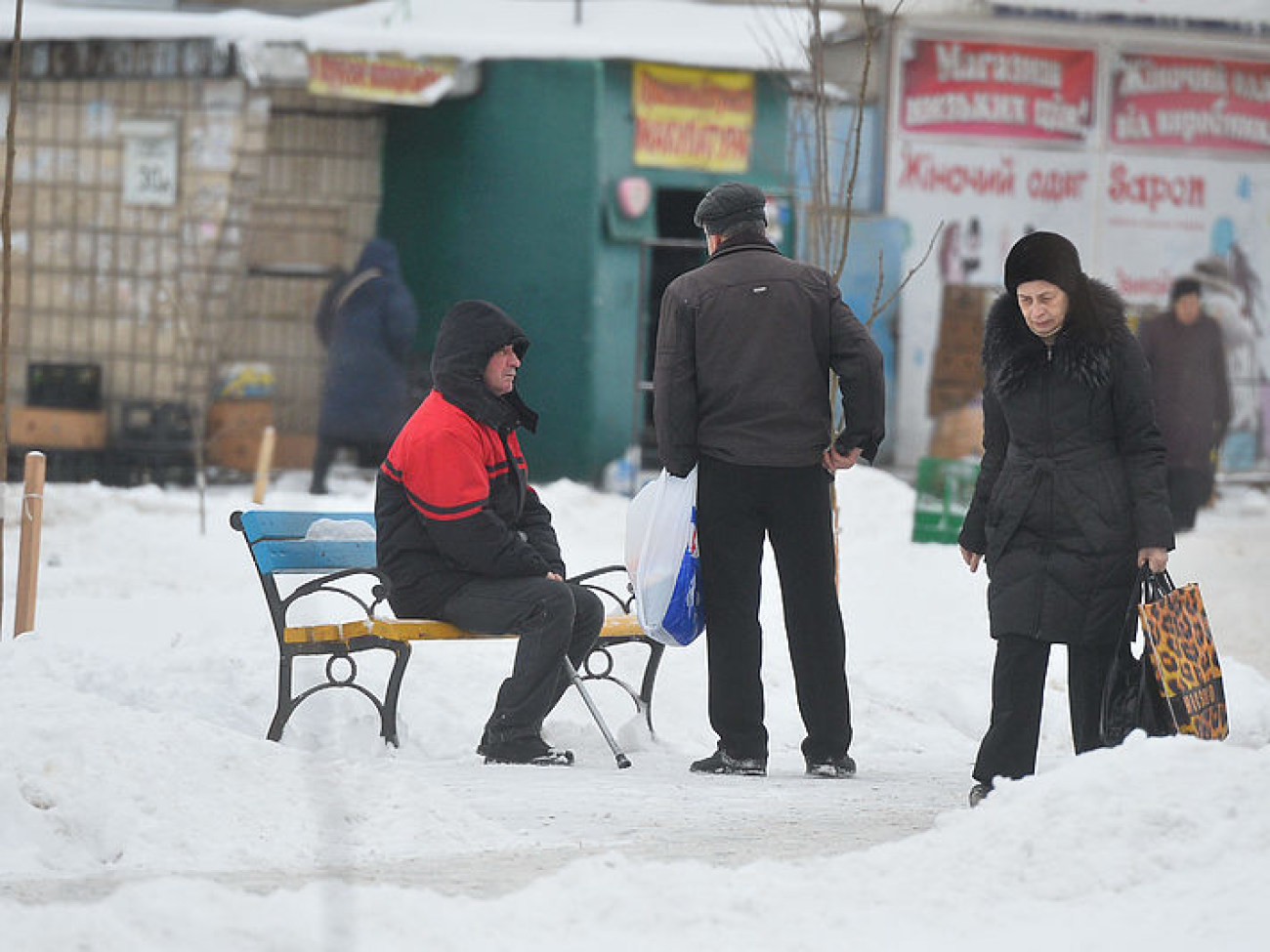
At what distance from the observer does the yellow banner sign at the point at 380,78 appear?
14.7 meters

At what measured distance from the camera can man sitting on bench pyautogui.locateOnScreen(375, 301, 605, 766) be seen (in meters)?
6.73

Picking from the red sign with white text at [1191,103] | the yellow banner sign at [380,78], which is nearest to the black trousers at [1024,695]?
the yellow banner sign at [380,78]

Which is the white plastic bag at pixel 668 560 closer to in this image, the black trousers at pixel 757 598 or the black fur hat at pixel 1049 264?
the black trousers at pixel 757 598

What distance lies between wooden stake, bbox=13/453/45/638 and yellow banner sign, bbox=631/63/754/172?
8.16 metres

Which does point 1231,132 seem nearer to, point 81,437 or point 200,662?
point 81,437

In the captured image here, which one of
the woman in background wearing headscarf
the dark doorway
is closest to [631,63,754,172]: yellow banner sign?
the dark doorway

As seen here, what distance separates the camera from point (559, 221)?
15430 millimetres

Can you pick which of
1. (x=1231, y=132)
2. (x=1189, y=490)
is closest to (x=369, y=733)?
(x=1189, y=490)

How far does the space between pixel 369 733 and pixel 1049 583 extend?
2448mm

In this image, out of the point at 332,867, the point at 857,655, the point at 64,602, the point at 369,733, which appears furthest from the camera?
the point at 64,602

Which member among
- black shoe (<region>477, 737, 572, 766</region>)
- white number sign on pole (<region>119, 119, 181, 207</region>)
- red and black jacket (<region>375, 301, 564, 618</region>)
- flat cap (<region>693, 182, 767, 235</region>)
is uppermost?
white number sign on pole (<region>119, 119, 181, 207</region>)

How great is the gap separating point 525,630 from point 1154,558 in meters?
2.05

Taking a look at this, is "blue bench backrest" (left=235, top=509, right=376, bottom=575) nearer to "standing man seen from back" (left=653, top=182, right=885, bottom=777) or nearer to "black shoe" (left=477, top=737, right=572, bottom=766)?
"black shoe" (left=477, top=737, right=572, bottom=766)

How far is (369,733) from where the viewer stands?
23.4 ft
